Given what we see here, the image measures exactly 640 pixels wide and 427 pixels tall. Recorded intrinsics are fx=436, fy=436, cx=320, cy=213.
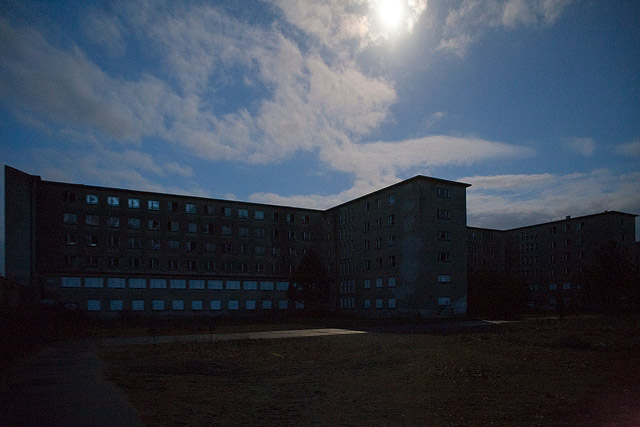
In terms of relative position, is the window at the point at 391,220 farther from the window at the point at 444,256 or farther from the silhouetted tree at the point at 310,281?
the silhouetted tree at the point at 310,281

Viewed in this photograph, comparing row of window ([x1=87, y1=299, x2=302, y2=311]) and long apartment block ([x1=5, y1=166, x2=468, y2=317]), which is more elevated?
long apartment block ([x1=5, y1=166, x2=468, y2=317])

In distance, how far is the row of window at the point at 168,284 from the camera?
54344 mm

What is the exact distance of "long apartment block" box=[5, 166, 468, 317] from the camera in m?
53.0

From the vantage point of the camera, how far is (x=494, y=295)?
54.3 metres

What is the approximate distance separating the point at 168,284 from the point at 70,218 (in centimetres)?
1488

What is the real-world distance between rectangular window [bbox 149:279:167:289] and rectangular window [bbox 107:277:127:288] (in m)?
3.26

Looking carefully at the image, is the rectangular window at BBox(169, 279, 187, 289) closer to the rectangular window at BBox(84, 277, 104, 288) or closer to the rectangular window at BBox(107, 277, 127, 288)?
the rectangular window at BBox(107, 277, 127, 288)

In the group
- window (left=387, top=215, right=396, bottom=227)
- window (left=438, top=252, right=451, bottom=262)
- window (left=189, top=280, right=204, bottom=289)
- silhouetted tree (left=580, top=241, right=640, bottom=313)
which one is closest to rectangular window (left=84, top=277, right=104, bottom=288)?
window (left=189, top=280, right=204, bottom=289)

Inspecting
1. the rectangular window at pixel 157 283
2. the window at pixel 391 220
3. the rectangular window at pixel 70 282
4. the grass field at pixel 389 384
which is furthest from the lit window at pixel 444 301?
the rectangular window at pixel 70 282

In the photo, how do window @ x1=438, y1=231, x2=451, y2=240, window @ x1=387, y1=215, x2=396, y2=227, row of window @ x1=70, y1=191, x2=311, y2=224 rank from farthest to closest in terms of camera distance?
window @ x1=387, y1=215, x2=396, y2=227 < row of window @ x1=70, y1=191, x2=311, y2=224 < window @ x1=438, y1=231, x2=451, y2=240

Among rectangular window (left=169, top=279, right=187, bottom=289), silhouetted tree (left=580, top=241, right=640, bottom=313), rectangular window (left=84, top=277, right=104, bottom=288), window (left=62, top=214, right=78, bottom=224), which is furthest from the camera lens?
rectangular window (left=169, top=279, right=187, bottom=289)

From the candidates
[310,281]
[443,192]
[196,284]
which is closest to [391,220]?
[443,192]

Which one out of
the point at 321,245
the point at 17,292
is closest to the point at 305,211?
the point at 321,245

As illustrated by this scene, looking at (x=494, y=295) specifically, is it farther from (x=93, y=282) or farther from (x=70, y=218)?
(x=70, y=218)
